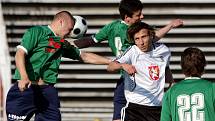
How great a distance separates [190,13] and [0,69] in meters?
2.84

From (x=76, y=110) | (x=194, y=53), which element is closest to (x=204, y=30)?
(x=76, y=110)

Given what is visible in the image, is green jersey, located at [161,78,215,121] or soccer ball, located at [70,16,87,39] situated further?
soccer ball, located at [70,16,87,39]

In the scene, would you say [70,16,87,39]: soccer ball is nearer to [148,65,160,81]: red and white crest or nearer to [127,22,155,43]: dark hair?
[127,22,155,43]: dark hair

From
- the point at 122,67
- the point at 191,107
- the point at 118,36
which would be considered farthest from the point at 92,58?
the point at 191,107

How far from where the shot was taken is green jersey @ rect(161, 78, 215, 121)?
5.08 m

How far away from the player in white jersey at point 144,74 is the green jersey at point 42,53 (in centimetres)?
57

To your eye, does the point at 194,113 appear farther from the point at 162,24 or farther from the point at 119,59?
the point at 162,24

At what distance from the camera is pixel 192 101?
511cm

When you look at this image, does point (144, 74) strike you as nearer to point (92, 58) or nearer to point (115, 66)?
point (115, 66)

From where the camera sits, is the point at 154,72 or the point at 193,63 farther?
the point at 154,72

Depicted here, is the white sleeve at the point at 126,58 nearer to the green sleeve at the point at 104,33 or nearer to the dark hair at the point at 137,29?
the dark hair at the point at 137,29

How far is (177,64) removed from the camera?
1052cm

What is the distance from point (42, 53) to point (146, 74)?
936 mm

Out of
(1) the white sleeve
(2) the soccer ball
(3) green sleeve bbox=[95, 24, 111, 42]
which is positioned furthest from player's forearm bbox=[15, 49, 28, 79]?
(2) the soccer ball
